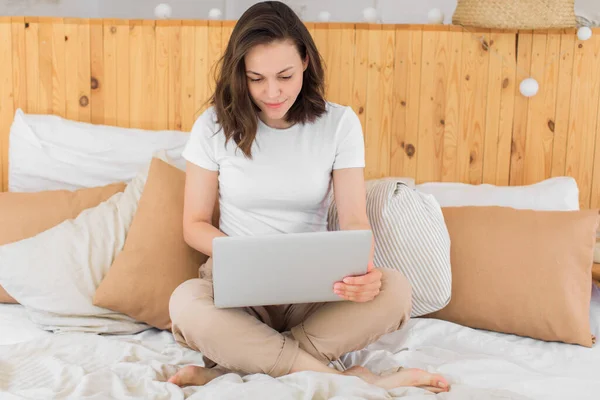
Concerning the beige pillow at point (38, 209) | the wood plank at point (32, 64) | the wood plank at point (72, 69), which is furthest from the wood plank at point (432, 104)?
the wood plank at point (32, 64)

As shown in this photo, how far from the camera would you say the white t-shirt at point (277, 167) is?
5.92 ft

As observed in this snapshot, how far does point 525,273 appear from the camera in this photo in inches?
77.3

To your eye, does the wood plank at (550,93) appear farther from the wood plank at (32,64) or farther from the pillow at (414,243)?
the wood plank at (32,64)

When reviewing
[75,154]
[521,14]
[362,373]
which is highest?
[521,14]

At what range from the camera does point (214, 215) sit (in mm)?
2029

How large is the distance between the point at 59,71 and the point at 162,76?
0.35 metres

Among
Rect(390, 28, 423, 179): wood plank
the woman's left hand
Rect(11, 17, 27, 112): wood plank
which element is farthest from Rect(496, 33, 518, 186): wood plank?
Rect(11, 17, 27, 112): wood plank

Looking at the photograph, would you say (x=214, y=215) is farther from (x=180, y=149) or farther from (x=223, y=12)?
(x=223, y=12)

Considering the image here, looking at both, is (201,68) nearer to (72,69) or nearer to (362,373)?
(72,69)

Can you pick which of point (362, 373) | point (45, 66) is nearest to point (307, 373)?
point (362, 373)

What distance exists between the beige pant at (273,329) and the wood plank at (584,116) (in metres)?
1.11

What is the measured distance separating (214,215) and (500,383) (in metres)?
0.87

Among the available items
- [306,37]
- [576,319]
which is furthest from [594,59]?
[306,37]

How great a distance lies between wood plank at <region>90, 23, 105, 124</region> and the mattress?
30.0 inches
